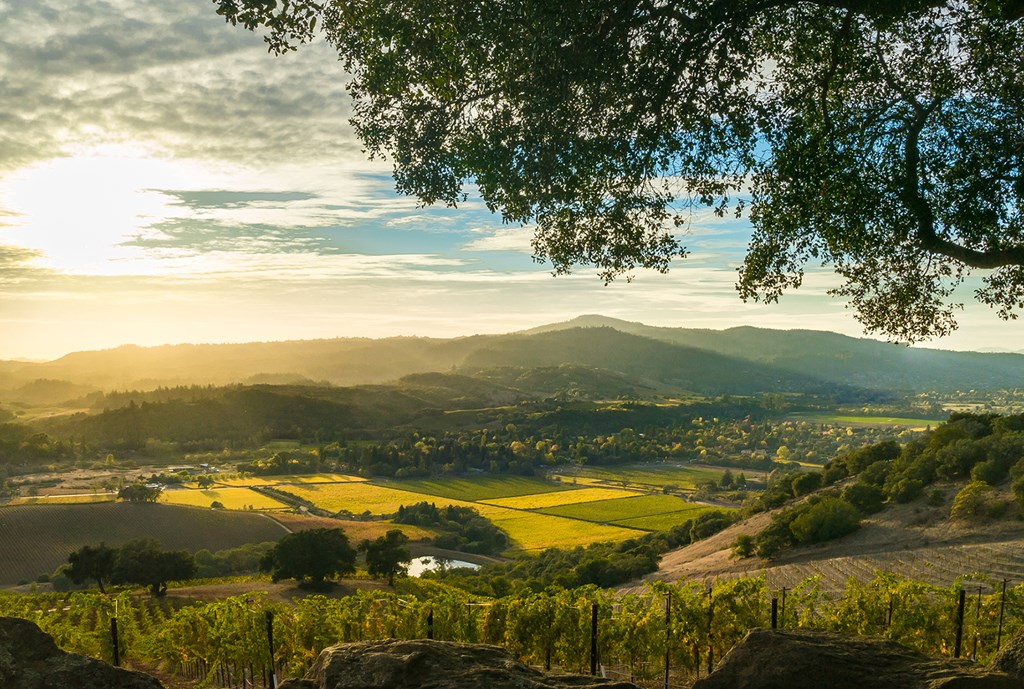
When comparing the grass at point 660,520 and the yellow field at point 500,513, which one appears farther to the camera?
the grass at point 660,520

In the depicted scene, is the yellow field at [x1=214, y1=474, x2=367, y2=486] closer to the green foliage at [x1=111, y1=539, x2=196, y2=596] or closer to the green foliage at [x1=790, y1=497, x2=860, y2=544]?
the green foliage at [x1=111, y1=539, x2=196, y2=596]

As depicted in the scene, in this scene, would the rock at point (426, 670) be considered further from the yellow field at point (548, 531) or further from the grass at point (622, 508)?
the grass at point (622, 508)

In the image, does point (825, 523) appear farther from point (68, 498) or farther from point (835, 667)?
point (68, 498)

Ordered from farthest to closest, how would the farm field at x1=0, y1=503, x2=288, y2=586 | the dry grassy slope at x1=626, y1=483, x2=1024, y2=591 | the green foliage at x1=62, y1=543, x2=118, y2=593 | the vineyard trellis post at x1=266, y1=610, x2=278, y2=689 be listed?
1. the farm field at x1=0, y1=503, x2=288, y2=586
2. the green foliage at x1=62, y1=543, x2=118, y2=593
3. the dry grassy slope at x1=626, y1=483, x2=1024, y2=591
4. the vineyard trellis post at x1=266, y1=610, x2=278, y2=689

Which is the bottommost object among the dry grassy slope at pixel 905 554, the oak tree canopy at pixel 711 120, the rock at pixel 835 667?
the dry grassy slope at pixel 905 554

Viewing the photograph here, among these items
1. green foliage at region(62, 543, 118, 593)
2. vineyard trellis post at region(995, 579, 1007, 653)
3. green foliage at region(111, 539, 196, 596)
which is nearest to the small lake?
green foliage at region(111, 539, 196, 596)

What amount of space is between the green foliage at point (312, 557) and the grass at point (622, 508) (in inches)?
2013

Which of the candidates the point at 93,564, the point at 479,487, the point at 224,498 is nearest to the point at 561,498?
the point at 479,487

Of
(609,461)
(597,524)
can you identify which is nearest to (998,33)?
(597,524)

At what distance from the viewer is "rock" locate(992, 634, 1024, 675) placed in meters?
6.16

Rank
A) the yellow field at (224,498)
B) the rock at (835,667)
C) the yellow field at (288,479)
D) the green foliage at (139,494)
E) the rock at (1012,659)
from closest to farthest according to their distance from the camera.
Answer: the rock at (835,667), the rock at (1012,659), the green foliage at (139,494), the yellow field at (224,498), the yellow field at (288,479)

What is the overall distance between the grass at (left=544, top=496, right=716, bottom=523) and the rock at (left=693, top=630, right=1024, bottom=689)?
9064 centimetres

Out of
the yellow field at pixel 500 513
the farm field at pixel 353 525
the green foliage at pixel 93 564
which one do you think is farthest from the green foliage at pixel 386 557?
the yellow field at pixel 500 513

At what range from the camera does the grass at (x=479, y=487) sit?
405 feet
